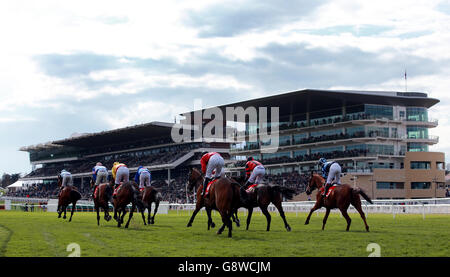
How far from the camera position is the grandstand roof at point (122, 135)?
257 feet

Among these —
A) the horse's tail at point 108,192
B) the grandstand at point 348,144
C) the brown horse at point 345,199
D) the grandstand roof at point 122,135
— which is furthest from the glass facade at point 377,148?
the brown horse at point 345,199

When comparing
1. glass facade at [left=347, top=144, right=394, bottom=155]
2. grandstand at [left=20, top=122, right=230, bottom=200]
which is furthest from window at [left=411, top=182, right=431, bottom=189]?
grandstand at [left=20, top=122, right=230, bottom=200]

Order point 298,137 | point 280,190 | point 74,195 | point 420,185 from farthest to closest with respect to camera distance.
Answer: point 298,137 < point 420,185 < point 74,195 < point 280,190

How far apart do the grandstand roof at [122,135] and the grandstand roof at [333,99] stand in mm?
14306

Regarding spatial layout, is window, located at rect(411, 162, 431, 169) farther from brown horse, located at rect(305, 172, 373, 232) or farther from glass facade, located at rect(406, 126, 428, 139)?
brown horse, located at rect(305, 172, 373, 232)

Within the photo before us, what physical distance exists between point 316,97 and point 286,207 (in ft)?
90.3

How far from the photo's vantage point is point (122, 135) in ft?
281

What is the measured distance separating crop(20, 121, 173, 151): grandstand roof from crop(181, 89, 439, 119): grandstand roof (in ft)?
46.9

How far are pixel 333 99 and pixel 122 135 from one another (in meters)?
36.0

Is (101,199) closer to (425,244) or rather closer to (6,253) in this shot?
(6,253)

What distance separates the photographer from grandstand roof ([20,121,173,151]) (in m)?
78.4

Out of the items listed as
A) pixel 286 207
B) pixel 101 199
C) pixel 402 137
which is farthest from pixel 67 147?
pixel 101 199

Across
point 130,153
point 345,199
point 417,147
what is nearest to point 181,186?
point 130,153

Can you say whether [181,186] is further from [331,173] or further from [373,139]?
[331,173]
